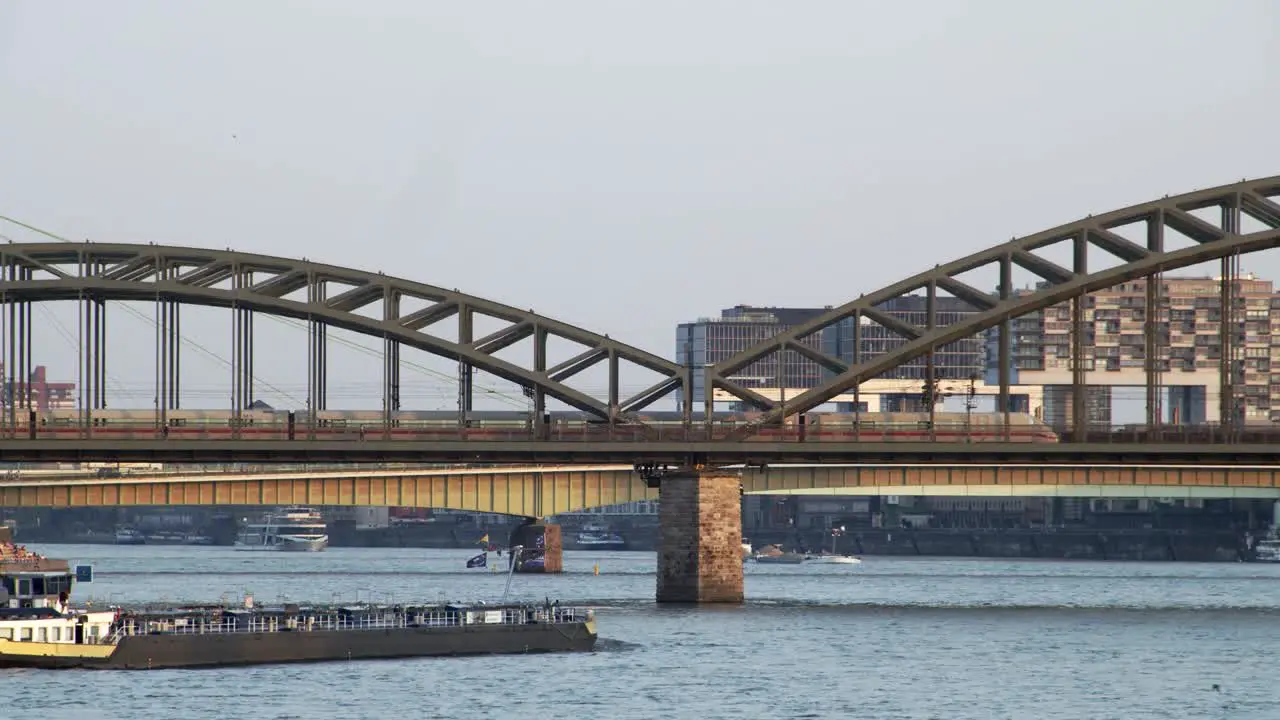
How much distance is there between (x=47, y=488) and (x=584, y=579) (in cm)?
4058

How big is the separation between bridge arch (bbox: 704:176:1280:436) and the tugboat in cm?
2431

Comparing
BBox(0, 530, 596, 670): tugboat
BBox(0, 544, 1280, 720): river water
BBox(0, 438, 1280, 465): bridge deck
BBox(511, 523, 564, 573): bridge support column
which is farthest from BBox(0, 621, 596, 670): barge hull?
BBox(511, 523, 564, 573): bridge support column

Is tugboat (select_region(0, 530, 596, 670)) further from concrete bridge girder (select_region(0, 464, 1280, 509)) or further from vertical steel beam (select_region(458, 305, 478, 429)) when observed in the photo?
concrete bridge girder (select_region(0, 464, 1280, 509))

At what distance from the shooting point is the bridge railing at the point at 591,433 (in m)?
113

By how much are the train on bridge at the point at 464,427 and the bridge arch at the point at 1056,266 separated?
8.67ft

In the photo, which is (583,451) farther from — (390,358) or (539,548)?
(539,548)

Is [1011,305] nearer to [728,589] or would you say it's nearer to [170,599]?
[728,589]

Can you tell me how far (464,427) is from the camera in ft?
379

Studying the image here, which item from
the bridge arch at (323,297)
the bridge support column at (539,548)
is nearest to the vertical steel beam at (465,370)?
the bridge arch at (323,297)

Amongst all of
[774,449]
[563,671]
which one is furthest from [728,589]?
[563,671]

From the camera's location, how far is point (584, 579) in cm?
16712

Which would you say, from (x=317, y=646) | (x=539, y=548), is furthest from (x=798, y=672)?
(x=539, y=548)

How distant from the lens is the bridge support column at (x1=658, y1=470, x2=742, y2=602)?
381 feet

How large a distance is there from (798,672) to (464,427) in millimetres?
34171
